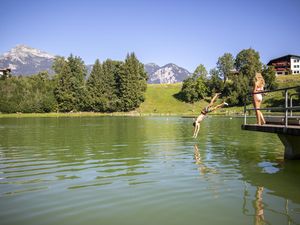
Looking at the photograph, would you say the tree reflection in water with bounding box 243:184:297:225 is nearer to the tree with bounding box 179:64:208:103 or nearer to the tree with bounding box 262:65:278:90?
the tree with bounding box 262:65:278:90

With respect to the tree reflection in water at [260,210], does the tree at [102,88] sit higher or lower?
higher

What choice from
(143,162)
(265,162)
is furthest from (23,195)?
(265,162)

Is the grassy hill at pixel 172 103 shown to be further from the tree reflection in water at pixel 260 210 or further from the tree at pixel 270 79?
the tree reflection in water at pixel 260 210

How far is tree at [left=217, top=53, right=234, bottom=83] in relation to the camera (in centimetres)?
13662

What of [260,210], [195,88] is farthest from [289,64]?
[260,210]

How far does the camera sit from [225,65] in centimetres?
13688

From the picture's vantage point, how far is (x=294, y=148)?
55.8ft

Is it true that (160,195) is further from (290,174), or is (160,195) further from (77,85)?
(77,85)

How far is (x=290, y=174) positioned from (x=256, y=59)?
393 ft

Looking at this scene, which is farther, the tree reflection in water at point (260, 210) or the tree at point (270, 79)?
the tree at point (270, 79)

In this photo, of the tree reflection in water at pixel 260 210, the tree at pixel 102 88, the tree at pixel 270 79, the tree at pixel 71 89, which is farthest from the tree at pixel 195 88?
the tree reflection in water at pixel 260 210

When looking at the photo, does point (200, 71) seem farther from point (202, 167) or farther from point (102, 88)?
point (202, 167)

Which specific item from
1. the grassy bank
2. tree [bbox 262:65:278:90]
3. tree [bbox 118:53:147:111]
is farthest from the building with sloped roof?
tree [bbox 118:53:147:111]

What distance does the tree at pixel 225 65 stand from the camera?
13662 centimetres
